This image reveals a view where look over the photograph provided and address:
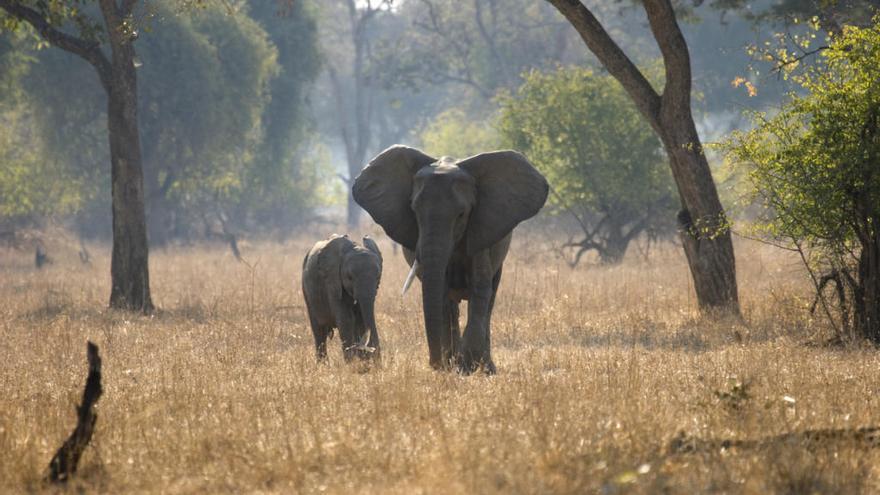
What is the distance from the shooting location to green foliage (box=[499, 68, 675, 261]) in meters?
27.4

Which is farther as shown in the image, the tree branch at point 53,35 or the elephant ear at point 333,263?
the tree branch at point 53,35

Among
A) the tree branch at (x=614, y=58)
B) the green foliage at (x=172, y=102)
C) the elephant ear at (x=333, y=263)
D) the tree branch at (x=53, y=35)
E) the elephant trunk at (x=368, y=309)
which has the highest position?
the green foliage at (x=172, y=102)

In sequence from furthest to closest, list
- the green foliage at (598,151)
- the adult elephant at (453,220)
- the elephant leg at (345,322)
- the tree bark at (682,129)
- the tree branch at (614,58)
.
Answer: the green foliage at (598,151), the tree branch at (614,58), the tree bark at (682,129), the elephant leg at (345,322), the adult elephant at (453,220)

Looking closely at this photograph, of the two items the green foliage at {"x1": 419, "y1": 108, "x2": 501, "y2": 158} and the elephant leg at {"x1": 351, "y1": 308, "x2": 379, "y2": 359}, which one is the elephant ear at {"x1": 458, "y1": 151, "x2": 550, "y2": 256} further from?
the green foliage at {"x1": 419, "y1": 108, "x2": 501, "y2": 158}

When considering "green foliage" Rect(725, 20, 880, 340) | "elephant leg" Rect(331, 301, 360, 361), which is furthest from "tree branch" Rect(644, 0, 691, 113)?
"elephant leg" Rect(331, 301, 360, 361)

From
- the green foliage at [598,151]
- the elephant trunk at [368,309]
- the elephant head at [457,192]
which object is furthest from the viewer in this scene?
the green foliage at [598,151]

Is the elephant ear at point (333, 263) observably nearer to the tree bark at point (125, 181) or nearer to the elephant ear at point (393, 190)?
the elephant ear at point (393, 190)

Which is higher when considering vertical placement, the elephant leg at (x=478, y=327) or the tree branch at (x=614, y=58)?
the tree branch at (x=614, y=58)

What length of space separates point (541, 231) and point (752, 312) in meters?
23.3

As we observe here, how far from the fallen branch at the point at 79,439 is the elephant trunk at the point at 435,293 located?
13.2 ft

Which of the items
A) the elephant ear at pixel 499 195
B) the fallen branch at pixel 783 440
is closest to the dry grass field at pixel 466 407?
the fallen branch at pixel 783 440

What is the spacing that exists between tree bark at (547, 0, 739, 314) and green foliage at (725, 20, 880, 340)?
2293 millimetres

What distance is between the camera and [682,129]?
14.3m

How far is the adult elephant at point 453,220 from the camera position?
10.0 m
